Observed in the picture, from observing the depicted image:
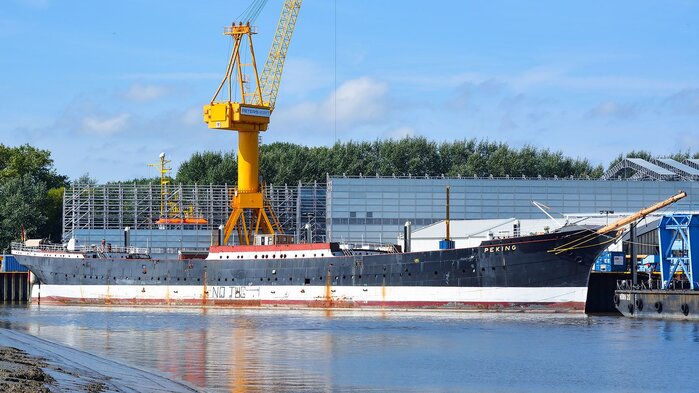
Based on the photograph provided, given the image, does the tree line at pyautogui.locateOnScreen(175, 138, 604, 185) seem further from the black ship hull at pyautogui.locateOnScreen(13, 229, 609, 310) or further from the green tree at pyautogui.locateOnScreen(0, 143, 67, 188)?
the black ship hull at pyautogui.locateOnScreen(13, 229, 609, 310)

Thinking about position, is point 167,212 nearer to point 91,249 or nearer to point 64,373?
point 91,249

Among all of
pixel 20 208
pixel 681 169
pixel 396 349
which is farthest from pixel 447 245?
pixel 20 208

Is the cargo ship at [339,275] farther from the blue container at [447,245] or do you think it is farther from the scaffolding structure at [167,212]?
the scaffolding structure at [167,212]

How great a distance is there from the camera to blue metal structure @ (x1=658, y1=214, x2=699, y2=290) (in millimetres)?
63375

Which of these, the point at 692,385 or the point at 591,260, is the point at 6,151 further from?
the point at 692,385

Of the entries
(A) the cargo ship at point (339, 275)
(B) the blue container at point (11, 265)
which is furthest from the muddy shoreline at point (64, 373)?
(B) the blue container at point (11, 265)

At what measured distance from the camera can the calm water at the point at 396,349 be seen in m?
37.3

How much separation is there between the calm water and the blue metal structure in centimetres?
506

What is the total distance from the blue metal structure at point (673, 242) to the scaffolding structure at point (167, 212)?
51.8 m

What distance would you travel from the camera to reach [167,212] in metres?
113

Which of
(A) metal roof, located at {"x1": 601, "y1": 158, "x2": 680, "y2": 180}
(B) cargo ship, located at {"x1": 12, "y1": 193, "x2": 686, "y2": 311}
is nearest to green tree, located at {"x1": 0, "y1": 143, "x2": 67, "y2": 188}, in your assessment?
(B) cargo ship, located at {"x1": 12, "y1": 193, "x2": 686, "y2": 311}

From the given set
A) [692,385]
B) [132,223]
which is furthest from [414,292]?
[132,223]

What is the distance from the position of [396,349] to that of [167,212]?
6981cm

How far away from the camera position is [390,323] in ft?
202
